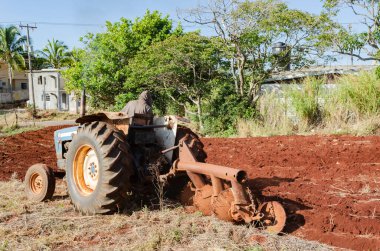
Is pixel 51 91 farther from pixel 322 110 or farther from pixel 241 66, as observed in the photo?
pixel 322 110

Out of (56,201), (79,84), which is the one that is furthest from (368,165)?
(79,84)

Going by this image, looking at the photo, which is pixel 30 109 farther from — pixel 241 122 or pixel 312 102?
pixel 312 102

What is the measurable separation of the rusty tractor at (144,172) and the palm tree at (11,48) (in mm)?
44808

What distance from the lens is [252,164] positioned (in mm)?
8297

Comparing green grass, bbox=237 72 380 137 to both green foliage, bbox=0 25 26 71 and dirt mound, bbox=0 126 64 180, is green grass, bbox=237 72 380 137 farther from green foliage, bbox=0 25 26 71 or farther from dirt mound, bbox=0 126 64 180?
green foliage, bbox=0 25 26 71

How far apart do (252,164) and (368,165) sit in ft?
7.05

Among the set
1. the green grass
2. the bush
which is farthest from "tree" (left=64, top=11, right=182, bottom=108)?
the bush

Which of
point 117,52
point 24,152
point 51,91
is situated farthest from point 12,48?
point 24,152

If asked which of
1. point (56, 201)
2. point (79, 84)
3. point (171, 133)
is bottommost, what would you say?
point (56, 201)

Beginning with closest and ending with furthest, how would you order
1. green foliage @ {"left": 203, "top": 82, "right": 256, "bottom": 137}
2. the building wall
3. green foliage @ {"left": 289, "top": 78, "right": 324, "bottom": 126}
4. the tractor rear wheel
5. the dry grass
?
the dry grass
the tractor rear wheel
green foliage @ {"left": 289, "top": 78, "right": 324, "bottom": 126}
green foliage @ {"left": 203, "top": 82, "right": 256, "bottom": 137}
the building wall

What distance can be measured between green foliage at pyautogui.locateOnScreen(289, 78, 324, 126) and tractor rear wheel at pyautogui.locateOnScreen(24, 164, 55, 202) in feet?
29.6

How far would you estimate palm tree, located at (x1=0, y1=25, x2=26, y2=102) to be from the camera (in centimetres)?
4597

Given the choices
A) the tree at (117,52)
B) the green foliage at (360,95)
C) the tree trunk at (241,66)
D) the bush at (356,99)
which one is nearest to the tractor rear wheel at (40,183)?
the bush at (356,99)

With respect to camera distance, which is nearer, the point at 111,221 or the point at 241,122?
the point at 111,221
